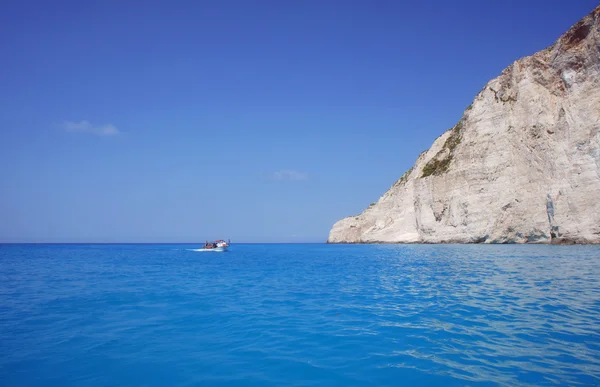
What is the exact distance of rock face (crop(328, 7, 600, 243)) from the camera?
43.3m

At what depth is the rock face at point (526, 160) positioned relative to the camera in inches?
1704

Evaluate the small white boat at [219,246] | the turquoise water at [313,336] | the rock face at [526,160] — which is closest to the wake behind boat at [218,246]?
the small white boat at [219,246]

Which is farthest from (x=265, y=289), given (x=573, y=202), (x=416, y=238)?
(x=416, y=238)

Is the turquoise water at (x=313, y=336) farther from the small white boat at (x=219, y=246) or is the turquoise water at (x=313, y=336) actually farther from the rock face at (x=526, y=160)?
the small white boat at (x=219, y=246)

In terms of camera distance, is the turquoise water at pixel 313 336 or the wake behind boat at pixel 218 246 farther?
the wake behind boat at pixel 218 246

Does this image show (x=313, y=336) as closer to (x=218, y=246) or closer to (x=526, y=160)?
(x=526, y=160)

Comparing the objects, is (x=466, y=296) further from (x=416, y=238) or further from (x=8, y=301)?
(x=416, y=238)

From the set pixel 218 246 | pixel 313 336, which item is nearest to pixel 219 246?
pixel 218 246

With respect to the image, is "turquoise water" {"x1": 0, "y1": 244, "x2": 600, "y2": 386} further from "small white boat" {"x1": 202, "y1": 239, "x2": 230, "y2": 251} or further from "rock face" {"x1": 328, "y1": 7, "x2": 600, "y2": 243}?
"small white boat" {"x1": 202, "y1": 239, "x2": 230, "y2": 251}

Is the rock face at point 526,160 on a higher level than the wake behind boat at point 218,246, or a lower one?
higher

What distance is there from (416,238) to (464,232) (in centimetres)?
1436

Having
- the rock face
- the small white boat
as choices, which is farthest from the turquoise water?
the small white boat

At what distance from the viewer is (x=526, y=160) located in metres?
51.7

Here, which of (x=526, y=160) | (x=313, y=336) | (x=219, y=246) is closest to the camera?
(x=313, y=336)
